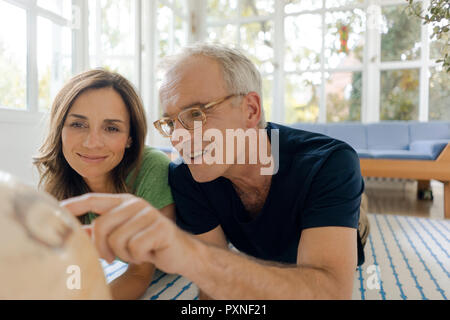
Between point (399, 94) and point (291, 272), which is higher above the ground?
point (399, 94)

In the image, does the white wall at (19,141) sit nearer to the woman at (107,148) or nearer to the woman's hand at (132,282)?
the woman at (107,148)

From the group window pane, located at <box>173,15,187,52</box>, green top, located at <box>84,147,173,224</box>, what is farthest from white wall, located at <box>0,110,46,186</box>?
window pane, located at <box>173,15,187,52</box>

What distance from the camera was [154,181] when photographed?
120 cm

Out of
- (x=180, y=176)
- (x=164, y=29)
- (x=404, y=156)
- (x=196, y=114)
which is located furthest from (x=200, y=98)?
(x=164, y=29)

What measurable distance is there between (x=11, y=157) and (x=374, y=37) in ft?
16.1

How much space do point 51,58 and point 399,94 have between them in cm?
456

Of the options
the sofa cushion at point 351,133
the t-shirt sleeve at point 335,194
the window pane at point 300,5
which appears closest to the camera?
the t-shirt sleeve at point 335,194

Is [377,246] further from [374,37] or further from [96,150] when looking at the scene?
[374,37]

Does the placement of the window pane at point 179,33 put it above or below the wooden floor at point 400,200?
above

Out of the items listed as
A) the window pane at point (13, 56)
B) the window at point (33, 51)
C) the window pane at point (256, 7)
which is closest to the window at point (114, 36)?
the window at point (33, 51)

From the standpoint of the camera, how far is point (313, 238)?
82 centimetres

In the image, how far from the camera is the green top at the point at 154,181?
3.82 feet

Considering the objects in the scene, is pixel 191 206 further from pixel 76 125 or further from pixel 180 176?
pixel 76 125

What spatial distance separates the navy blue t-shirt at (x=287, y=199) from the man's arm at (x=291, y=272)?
0.04 meters
